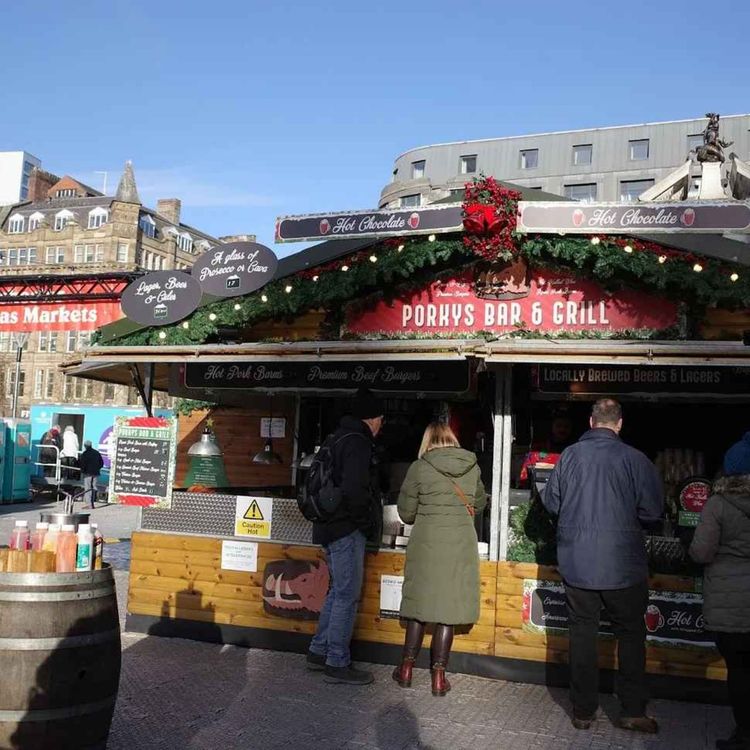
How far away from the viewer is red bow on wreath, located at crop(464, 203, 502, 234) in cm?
673

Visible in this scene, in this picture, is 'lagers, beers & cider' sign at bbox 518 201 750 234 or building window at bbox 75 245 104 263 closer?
'lagers, beers & cider' sign at bbox 518 201 750 234

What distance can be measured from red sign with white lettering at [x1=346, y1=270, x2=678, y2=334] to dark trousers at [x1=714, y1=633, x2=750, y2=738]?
2633 mm

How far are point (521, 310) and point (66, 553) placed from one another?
421 cm

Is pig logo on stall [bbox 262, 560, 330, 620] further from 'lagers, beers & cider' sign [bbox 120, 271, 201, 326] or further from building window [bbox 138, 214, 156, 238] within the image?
building window [bbox 138, 214, 156, 238]

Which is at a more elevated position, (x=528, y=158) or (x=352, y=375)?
(x=528, y=158)

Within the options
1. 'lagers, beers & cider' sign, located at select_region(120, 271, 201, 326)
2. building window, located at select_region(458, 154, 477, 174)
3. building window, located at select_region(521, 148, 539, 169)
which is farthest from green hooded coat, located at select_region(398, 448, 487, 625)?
building window, located at select_region(458, 154, 477, 174)

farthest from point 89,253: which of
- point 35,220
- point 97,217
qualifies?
point 35,220

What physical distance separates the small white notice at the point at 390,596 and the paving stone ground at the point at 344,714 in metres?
0.40

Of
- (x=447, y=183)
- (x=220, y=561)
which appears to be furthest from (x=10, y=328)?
(x=447, y=183)

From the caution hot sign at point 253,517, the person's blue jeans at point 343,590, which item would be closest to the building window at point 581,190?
the caution hot sign at point 253,517

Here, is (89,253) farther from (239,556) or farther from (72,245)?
(239,556)

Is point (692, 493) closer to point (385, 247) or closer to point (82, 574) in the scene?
point (385, 247)

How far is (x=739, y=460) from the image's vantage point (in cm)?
494

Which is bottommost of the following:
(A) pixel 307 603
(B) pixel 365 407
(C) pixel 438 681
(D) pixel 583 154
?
(C) pixel 438 681
